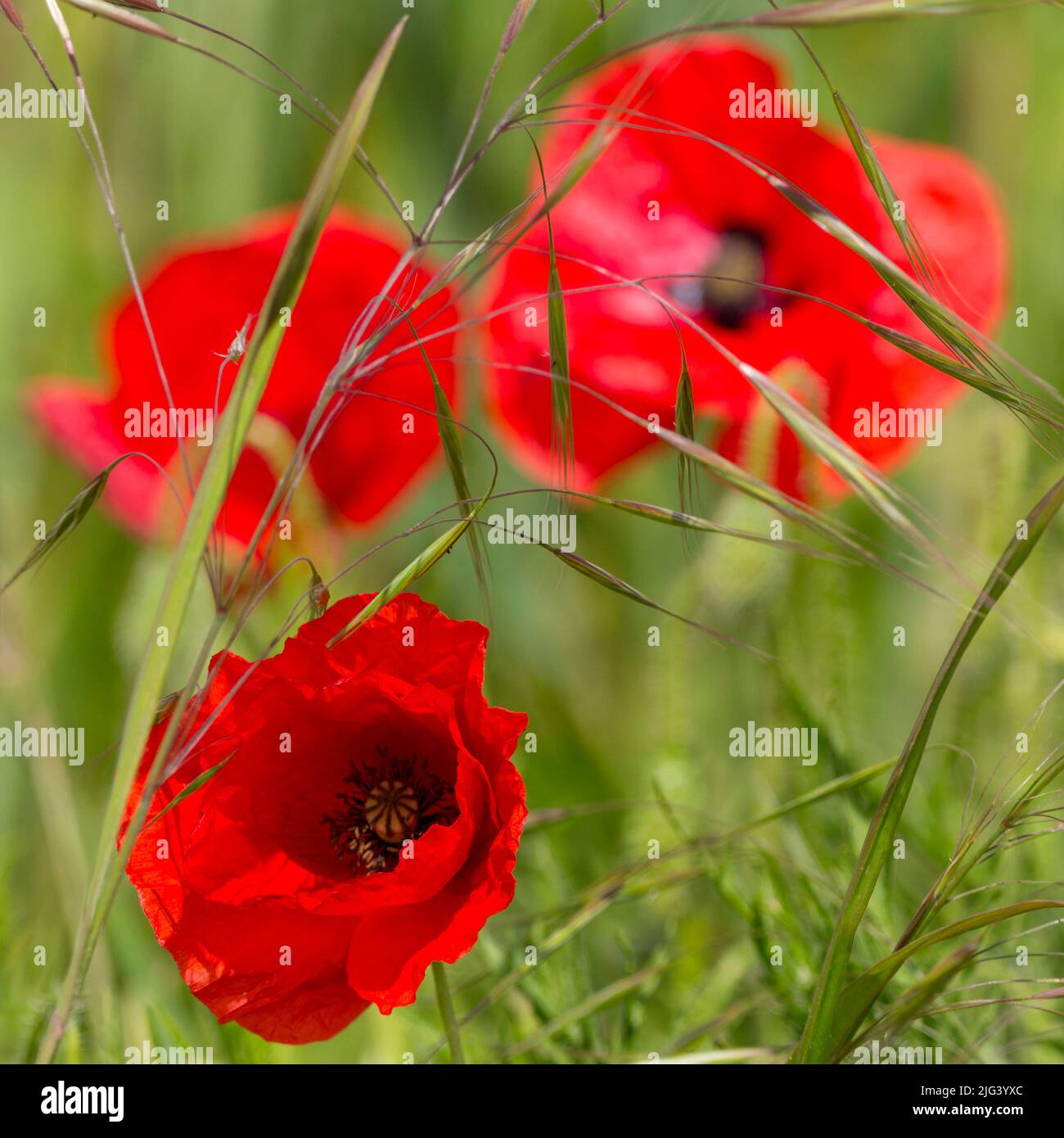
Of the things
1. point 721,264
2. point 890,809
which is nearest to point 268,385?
point 721,264

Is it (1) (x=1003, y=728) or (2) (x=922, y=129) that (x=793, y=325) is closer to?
(1) (x=1003, y=728)

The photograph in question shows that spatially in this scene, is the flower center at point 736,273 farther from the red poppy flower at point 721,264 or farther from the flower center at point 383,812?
the flower center at point 383,812

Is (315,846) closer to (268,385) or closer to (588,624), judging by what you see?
(268,385)

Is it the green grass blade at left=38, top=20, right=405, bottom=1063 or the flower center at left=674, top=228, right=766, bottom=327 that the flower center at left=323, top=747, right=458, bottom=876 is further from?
the flower center at left=674, top=228, right=766, bottom=327

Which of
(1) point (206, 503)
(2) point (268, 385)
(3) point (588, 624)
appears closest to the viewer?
(1) point (206, 503)

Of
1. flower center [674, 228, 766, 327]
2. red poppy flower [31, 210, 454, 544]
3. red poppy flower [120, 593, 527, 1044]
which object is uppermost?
flower center [674, 228, 766, 327]

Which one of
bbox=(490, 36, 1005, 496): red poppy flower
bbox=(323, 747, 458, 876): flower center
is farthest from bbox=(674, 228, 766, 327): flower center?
bbox=(323, 747, 458, 876): flower center
